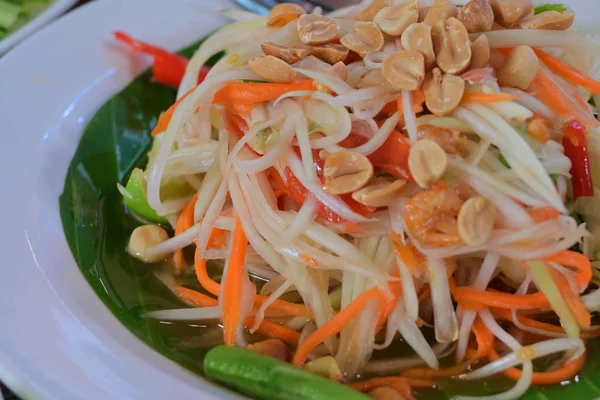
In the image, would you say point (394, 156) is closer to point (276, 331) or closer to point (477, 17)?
point (477, 17)

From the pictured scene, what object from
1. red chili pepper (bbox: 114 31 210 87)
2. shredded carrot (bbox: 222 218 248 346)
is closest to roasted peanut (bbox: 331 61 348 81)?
shredded carrot (bbox: 222 218 248 346)

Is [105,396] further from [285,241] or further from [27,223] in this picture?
[27,223]

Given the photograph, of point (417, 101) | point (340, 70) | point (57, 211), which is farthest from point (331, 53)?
point (57, 211)

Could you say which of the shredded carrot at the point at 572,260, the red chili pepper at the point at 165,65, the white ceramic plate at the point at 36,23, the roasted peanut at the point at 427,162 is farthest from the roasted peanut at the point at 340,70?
the white ceramic plate at the point at 36,23

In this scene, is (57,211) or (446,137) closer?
(446,137)

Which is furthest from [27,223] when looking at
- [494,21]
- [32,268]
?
[494,21]

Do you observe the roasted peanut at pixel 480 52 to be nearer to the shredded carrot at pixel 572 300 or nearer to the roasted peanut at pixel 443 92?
the roasted peanut at pixel 443 92
